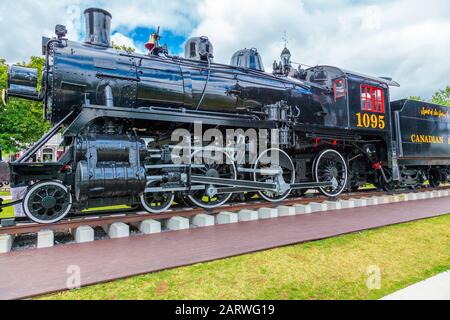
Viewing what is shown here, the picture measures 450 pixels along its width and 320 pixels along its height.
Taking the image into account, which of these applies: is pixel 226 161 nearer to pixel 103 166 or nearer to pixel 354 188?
pixel 103 166

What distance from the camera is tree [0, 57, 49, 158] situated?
16.6 meters

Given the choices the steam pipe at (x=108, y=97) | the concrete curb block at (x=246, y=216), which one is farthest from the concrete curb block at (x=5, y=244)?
the concrete curb block at (x=246, y=216)

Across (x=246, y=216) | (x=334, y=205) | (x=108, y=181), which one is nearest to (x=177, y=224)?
(x=108, y=181)

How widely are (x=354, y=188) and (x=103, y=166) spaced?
24.6 ft

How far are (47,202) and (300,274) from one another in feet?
10.8

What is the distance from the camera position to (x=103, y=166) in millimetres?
4031

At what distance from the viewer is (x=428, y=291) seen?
2441 mm

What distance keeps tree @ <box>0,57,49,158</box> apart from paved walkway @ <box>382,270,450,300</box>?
17.8 metres

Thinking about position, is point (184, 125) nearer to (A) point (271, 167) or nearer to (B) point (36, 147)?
(A) point (271, 167)

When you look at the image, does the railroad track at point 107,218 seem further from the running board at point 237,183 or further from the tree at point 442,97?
the tree at point 442,97

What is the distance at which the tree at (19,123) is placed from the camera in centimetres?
1660
